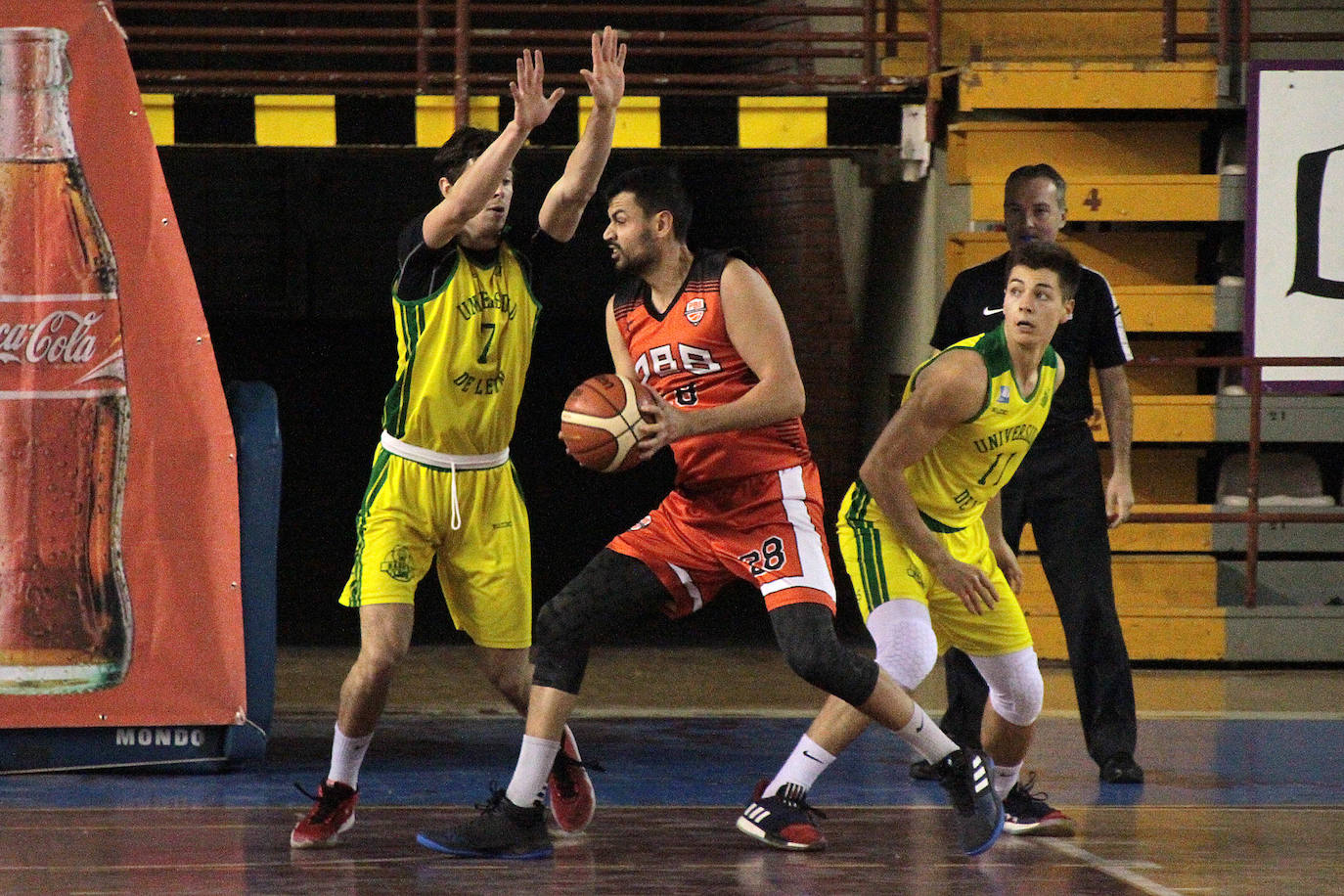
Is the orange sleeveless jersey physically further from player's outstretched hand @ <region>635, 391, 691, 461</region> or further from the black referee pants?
the black referee pants

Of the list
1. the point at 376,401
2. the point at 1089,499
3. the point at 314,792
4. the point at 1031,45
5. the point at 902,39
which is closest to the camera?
the point at 314,792

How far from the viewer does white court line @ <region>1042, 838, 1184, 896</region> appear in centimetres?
483

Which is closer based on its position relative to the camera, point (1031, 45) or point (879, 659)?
point (879, 659)

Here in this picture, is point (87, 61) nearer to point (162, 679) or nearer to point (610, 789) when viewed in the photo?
point (162, 679)

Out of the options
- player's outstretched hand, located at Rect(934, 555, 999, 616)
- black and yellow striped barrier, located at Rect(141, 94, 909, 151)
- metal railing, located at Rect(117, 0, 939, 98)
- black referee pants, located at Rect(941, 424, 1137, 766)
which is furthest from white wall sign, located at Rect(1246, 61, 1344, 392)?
player's outstretched hand, located at Rect(934, 555, 999, 616)

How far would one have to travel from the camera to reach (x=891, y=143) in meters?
9.88

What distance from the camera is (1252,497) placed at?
357 inches

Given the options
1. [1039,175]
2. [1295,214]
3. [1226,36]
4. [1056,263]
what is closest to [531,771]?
[1056,263]

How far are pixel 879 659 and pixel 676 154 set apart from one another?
5116 mm

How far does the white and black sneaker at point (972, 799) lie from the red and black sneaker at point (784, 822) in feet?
1.28

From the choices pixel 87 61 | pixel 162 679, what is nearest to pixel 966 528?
pixel 162 679

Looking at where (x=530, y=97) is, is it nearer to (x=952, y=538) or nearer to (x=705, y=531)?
(x=705, y=531)

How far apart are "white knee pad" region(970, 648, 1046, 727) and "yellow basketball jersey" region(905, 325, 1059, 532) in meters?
0.42

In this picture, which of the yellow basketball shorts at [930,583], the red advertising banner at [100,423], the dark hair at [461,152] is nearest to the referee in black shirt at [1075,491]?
the yellow basketball shorts at [930,583]
